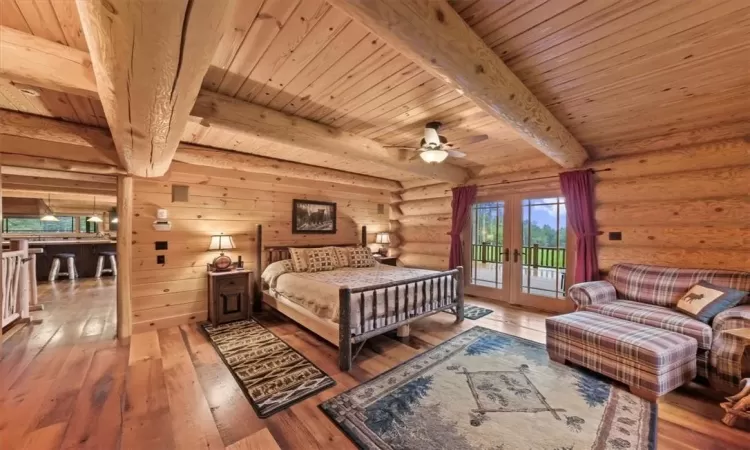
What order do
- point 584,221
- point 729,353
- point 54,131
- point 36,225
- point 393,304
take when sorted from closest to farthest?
1. point 729,353
2. point 54,131
3. point 393,304
4. point 584,221
5. point 36,225

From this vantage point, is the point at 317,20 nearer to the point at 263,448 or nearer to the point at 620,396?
the point at 263,448

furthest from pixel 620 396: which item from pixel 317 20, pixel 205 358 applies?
pixel 205 358

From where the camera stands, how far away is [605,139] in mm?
3723

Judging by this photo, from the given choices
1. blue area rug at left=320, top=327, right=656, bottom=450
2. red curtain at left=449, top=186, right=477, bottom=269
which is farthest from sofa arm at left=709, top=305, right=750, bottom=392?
red curtain at left=449, top=186, right=477, bottom=269

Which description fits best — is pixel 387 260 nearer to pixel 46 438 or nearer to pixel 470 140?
pixel 470 140

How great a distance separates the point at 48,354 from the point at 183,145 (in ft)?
9.02

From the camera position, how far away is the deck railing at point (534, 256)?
4.68 m

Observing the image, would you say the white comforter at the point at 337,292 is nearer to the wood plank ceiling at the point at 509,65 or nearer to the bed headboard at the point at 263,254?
the bed headboard at the point at 263,254

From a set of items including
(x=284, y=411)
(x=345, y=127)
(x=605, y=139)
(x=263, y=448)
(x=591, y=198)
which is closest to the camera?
(x=263, y=448)

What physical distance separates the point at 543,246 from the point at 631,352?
8.58 ft

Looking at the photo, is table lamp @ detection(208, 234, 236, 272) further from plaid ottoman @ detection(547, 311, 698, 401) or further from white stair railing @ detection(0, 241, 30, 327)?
plaid ottoman @ detection(547, 311, 698, 401)

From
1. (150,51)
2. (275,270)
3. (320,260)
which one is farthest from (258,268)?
(150,51)

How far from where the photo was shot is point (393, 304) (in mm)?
3346

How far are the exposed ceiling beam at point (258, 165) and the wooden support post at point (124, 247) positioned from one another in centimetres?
70
